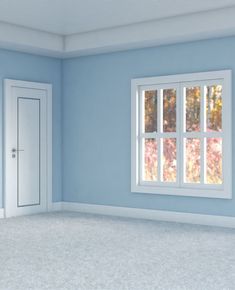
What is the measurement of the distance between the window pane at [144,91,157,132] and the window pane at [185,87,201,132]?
530 millimetres

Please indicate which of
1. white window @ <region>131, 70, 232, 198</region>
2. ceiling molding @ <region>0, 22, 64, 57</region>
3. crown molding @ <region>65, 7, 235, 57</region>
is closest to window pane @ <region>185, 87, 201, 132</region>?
white window @ <region>131, 70, 232, 198</region>

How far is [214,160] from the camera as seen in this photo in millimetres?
7082

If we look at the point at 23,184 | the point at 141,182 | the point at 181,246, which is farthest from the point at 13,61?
the point at 181,246

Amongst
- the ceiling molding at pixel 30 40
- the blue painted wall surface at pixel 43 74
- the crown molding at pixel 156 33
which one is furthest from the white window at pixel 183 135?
the blue painted wall surface at pixel 43 74

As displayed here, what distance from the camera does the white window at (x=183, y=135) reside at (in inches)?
272

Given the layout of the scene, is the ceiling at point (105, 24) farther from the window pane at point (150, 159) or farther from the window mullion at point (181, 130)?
the window pane at point (150, 159)

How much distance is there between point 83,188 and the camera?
8445 mm

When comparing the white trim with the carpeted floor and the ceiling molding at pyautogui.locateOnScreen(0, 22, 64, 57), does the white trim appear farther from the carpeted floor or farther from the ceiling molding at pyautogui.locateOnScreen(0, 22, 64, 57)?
the ceiling molding at pyautogui.locateOnScreen(0, 22, 64, 57)

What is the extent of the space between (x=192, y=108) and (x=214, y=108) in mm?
338

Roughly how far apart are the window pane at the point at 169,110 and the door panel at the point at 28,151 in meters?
2.06

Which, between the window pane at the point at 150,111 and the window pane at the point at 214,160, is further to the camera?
the window pane at the point at 150,111

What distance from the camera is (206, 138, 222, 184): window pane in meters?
7.02

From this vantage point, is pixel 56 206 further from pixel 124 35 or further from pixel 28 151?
pixel 124 35

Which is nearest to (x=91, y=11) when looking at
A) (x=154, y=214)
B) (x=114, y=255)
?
(x=154, y=214)
